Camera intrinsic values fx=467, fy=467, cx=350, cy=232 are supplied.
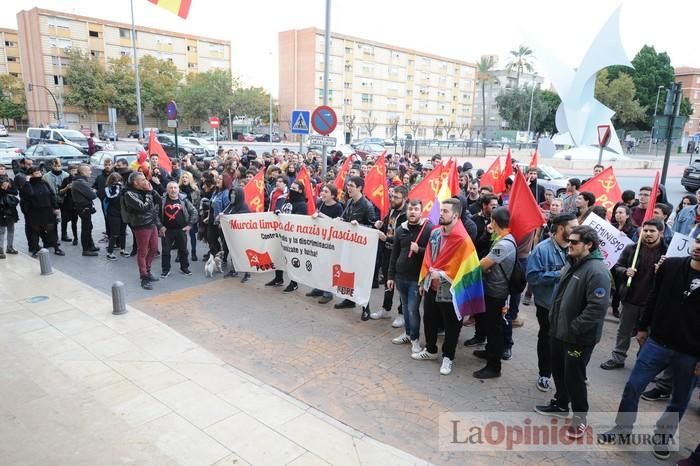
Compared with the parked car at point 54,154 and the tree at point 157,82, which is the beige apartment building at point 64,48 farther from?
the parked car at point 54,154

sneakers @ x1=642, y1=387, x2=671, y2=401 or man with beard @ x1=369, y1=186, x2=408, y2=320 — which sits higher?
man with beard @ x1=369, y1=186, x2=408, y2=320

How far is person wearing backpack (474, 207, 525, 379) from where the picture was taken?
4758 mm

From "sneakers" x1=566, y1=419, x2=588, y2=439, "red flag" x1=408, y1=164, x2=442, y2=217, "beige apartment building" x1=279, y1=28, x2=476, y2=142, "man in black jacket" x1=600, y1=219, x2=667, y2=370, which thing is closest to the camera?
"sneakers" x1=566, y1=419, x2=588, y2=439

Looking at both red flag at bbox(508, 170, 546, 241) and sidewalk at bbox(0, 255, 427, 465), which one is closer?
sidewalk at bbox(0, 255, 427, 465)

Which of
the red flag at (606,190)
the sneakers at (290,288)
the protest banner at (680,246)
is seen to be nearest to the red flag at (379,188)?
the sneakers at (290,288)

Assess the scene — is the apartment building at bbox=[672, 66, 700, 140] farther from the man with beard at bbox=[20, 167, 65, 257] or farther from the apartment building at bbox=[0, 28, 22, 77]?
the apartment building at bbox=[0, 28, 22, 77]

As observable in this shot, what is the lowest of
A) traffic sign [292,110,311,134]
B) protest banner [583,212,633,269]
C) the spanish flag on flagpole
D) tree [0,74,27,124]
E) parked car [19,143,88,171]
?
protest banner [583,212,633,269]

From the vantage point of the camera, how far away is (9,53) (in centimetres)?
8238

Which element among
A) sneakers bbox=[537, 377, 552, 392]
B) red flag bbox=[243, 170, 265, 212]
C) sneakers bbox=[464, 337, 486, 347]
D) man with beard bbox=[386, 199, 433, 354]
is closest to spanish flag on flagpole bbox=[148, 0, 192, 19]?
red flag bbox=[243, 170, 265, 212]

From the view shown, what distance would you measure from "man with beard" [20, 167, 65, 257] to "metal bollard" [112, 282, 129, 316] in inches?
156

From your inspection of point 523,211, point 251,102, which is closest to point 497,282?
point 523,211

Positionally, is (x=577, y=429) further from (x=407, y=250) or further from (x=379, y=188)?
(x=379, y=188)

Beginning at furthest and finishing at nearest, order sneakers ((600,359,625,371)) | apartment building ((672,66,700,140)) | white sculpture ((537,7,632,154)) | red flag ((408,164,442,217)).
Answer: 1. apartment building ((672,66,700,140))
2. white sculpture ((537,7,632,154))
3. red flag ((408,164,442,217))
4. sneakers ((600,359,625,371))

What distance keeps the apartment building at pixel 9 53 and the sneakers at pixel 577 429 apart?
344ft
